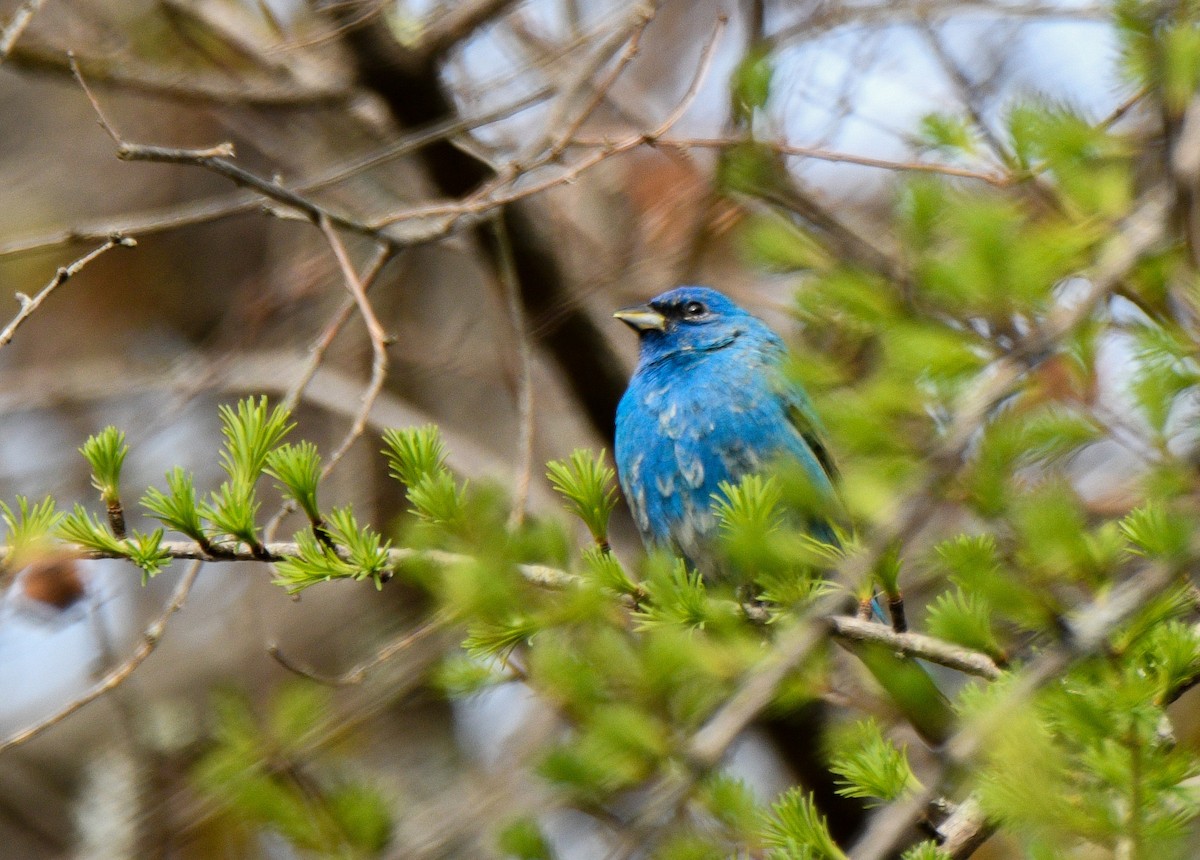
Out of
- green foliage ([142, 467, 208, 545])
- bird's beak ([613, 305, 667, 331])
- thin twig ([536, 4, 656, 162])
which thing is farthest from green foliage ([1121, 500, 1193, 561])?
bird's beak ([613, 305, 667, 331])

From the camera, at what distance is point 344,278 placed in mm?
4965

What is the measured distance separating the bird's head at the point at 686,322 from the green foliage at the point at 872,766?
8.45ft

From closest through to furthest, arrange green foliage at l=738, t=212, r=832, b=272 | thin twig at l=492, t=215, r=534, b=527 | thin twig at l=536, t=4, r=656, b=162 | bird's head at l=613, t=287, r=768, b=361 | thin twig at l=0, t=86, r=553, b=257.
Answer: green foliage at l=738, t=212, r=832, b=272 < thin twig at l=0, t=86, r=553, b=257 < thin twig at l=492, t=215, r=534, b=527 < thin twig at l=536, t=4, r=656, b=162 < bird's head at l=613, t=287, r=768, b=361

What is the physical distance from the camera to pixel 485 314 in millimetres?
6910

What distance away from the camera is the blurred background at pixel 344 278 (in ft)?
14.8

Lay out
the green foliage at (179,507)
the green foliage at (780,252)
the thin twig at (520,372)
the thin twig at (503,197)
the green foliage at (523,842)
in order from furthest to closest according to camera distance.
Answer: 1. the thin twig at (503,197)
2. the thin twig at (520,372)
3. the green foliage at (780,252)
4. the green foliage at (179,507)
5. the green foliage at (523,842)

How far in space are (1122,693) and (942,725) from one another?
42cm

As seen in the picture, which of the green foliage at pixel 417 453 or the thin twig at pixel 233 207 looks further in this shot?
the thin twig at pixel 233 207

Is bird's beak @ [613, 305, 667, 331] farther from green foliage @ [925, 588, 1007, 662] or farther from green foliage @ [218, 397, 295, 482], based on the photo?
green foliage @ [925, 588, 1007, 662]

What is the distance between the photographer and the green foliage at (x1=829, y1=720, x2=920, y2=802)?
2543 millimetres

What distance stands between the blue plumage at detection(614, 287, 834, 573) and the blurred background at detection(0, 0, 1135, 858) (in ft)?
1.38

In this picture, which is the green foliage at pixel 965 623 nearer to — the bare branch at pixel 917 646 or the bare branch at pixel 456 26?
the bare branch at pixel 917 646

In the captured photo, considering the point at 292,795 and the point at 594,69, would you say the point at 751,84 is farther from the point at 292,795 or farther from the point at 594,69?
the point at 292,795

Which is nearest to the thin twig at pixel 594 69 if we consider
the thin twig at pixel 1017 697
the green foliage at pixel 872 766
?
the green foliage at pixel 872 766
